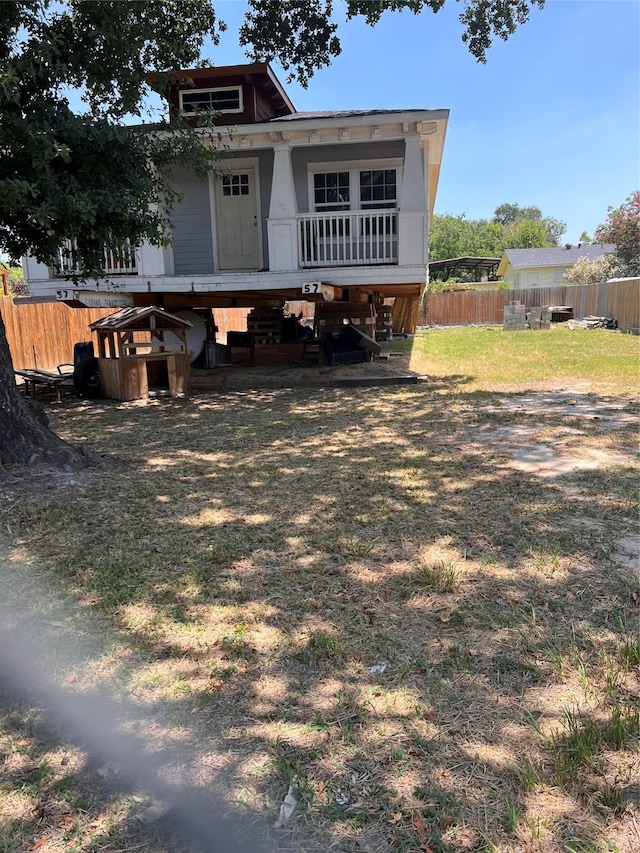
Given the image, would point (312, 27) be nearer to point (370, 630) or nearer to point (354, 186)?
point (354, 186)

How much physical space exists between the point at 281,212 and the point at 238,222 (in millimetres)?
2363

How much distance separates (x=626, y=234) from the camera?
98.4 ft

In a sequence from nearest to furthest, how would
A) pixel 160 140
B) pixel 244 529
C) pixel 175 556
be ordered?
pixel 175 556
pixel 244 529
pixel 160 140

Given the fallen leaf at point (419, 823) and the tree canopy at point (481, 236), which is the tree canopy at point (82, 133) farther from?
the tree canopy at point (481, 236)

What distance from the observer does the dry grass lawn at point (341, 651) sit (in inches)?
71.2

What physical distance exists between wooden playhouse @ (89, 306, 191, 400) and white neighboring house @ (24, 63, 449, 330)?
1.05m

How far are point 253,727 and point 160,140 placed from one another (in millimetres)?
6600

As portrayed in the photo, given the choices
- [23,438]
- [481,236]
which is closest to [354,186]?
[23,438]

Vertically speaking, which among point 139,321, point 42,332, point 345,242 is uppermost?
point 345,242

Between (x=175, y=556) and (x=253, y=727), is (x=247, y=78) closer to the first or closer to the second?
(x=175, y=556)

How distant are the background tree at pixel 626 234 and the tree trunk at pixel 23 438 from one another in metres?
31.6

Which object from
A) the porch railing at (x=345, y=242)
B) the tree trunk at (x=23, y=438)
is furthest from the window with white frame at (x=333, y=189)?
the tree trunk at (x=23, y=438)

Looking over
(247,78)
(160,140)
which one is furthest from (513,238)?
(160,140)

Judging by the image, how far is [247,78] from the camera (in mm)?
12125
